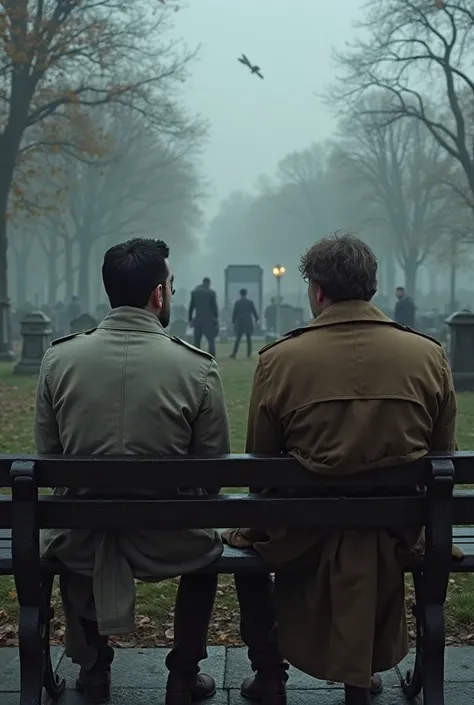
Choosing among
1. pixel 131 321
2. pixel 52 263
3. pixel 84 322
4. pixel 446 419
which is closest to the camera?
pixel 446 419

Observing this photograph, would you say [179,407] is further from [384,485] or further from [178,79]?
[178,79]

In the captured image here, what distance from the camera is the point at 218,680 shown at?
3.59 meters

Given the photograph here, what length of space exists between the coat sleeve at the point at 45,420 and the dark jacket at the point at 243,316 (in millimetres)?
19995

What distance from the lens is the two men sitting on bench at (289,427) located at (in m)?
2.90

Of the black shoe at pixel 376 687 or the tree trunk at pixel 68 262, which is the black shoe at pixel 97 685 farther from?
the tree trunk at pixel 68 262

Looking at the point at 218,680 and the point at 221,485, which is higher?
the point at 221,485

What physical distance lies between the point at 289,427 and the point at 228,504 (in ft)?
1.05

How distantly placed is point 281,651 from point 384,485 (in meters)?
0.69

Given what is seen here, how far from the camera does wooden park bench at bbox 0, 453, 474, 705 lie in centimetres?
284

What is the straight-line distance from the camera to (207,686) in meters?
3.45

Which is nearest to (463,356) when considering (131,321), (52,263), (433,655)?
(433,655)

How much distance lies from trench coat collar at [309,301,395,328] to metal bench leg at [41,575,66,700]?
1323 mm

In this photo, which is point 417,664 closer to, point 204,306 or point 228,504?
point 228,504

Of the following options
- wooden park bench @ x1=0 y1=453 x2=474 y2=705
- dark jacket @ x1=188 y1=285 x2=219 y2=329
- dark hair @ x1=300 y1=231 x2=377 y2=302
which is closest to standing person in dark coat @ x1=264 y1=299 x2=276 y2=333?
dark jacket @ x1=188 y1=285 x2=219 y2=329
